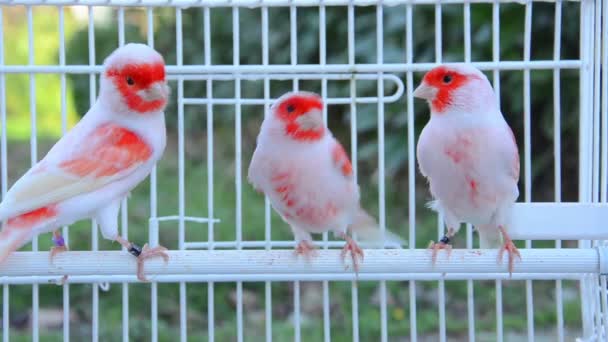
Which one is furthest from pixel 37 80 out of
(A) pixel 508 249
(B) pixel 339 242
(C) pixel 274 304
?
(A) pixel 508 249

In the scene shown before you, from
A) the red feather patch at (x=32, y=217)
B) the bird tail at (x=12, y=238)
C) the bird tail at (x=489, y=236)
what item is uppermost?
the red feather patch at (x=32, y=217)

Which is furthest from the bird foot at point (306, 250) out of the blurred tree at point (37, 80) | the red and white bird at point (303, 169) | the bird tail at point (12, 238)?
the blurred tree at point (37, 80)

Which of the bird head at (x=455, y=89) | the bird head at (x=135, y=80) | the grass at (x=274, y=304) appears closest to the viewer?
the bird head at (x=135, y=80)

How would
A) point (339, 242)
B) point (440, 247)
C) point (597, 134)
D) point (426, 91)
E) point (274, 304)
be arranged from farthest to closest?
1. point (274, 304)
2. point (339, 242)
3. point (597, 134)
4. point (426, 91)
5. point (440, 247)

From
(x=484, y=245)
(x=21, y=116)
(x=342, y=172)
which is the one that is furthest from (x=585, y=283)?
(x=21, y=116)

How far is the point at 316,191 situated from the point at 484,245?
0.45 m

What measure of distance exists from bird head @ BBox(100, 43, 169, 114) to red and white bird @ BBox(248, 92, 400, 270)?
0.22m

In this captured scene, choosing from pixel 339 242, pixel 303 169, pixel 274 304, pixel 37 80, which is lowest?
pixel 274 304

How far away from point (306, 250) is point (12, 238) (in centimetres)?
50

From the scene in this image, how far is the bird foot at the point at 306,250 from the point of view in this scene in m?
1.72

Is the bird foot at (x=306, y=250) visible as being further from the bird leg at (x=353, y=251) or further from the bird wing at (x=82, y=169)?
the bird wing at (x=82, y=169)

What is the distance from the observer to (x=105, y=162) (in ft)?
5.74

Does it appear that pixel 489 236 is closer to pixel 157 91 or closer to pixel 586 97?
pixel 586 97

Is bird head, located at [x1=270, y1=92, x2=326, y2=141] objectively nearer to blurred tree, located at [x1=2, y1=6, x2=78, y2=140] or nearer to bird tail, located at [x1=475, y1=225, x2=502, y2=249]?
bird tail, located at [x1=475, y1=225, x2=502, y2=249]
